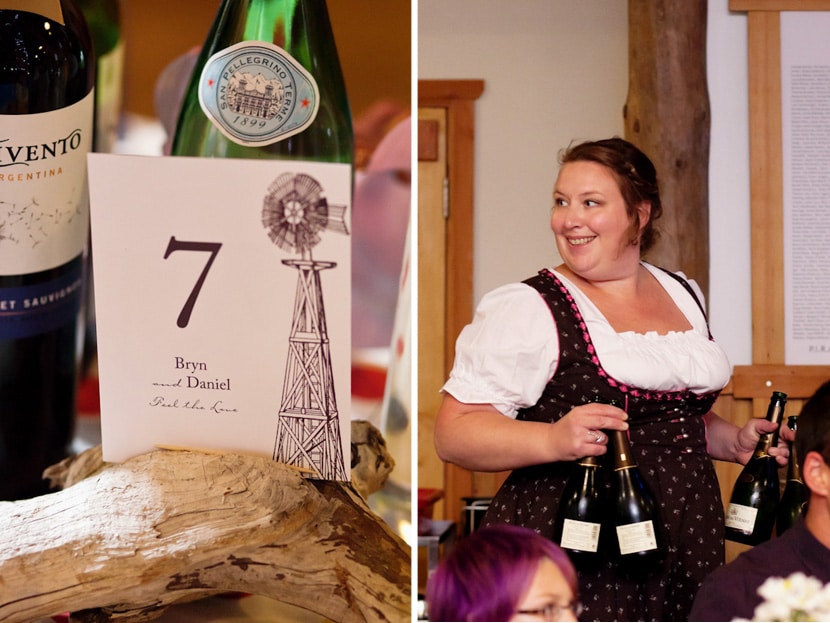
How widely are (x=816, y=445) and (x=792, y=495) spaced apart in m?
0.37

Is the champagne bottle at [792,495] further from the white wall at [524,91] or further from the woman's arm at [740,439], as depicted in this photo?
the white wall at [524,91]

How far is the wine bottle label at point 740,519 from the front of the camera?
136 cm

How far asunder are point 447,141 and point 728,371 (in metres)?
1.32

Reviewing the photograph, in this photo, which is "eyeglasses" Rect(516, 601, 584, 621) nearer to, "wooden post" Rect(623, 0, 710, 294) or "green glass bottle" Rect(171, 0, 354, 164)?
"green glass bottle" Rect(171, 0, 354, 164)

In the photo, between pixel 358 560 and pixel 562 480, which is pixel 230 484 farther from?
pixel 562 480

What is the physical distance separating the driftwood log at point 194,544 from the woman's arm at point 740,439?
20.2 inches

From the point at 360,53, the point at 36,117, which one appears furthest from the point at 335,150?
the point at 36,117

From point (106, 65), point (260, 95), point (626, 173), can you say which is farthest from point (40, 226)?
point (626, 173)

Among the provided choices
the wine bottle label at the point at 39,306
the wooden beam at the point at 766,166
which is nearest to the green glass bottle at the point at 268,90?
the wine bottle label at the point at 39,306

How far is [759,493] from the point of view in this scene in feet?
4.84

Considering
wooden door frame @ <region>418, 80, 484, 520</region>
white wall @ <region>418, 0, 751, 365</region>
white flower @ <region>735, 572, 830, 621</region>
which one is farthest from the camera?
wooden door frame @ <region>418, 80, 484, 520</region>

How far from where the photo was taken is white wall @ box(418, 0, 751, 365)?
7.65 feet

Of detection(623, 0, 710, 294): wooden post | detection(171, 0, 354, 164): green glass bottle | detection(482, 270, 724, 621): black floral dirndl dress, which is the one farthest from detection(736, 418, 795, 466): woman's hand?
detection(171, 0, 354, 164): green glass bottle

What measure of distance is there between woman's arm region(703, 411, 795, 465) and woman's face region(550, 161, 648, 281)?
1.08 feet
